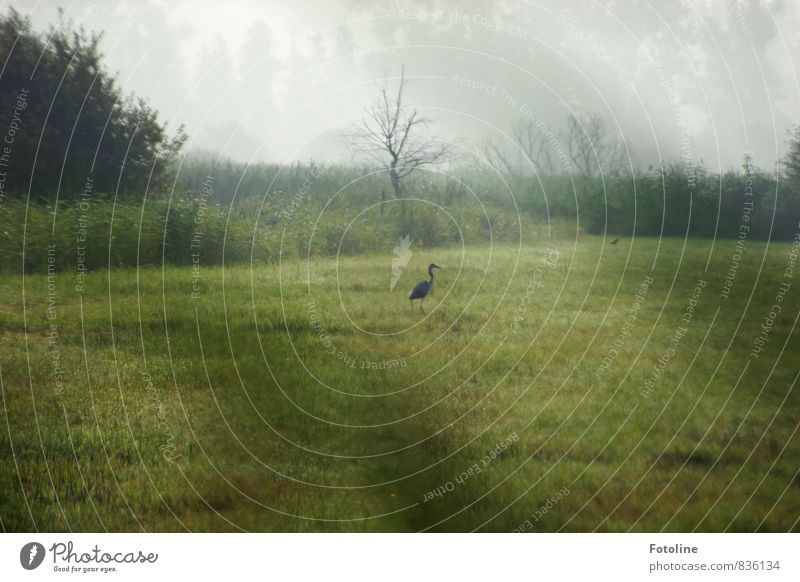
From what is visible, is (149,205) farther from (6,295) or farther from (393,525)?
(393,525)

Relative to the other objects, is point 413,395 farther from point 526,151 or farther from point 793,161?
point 793,161

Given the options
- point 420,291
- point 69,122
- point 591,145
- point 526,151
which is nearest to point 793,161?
point 591,145

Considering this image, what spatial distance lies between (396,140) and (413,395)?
5.69 feet

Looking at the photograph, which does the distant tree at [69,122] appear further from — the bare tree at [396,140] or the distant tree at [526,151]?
the distant tree at [526,151]

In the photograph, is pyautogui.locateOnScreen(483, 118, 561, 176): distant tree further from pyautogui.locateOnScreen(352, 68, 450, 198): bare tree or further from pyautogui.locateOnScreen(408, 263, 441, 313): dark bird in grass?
pyautogui.locateOnScreen(408, 263, 441, 313): dark bird in grass

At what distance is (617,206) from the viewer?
5215 mm

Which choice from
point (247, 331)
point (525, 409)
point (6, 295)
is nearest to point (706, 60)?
point (525, 409)

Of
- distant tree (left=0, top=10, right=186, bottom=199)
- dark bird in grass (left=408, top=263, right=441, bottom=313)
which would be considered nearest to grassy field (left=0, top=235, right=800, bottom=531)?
dark bird in grass (left=408, top=263, right=441, bottom=313)

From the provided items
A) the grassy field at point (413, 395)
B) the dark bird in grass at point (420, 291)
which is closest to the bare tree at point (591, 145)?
the grassy field at point (413, 395)

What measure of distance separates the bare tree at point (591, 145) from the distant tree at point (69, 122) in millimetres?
2699

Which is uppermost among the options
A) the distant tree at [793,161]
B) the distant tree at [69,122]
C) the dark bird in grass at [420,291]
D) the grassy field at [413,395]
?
the distant tree at [69,122]

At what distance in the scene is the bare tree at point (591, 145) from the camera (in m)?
5.10

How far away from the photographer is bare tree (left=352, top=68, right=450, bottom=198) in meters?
4.89
